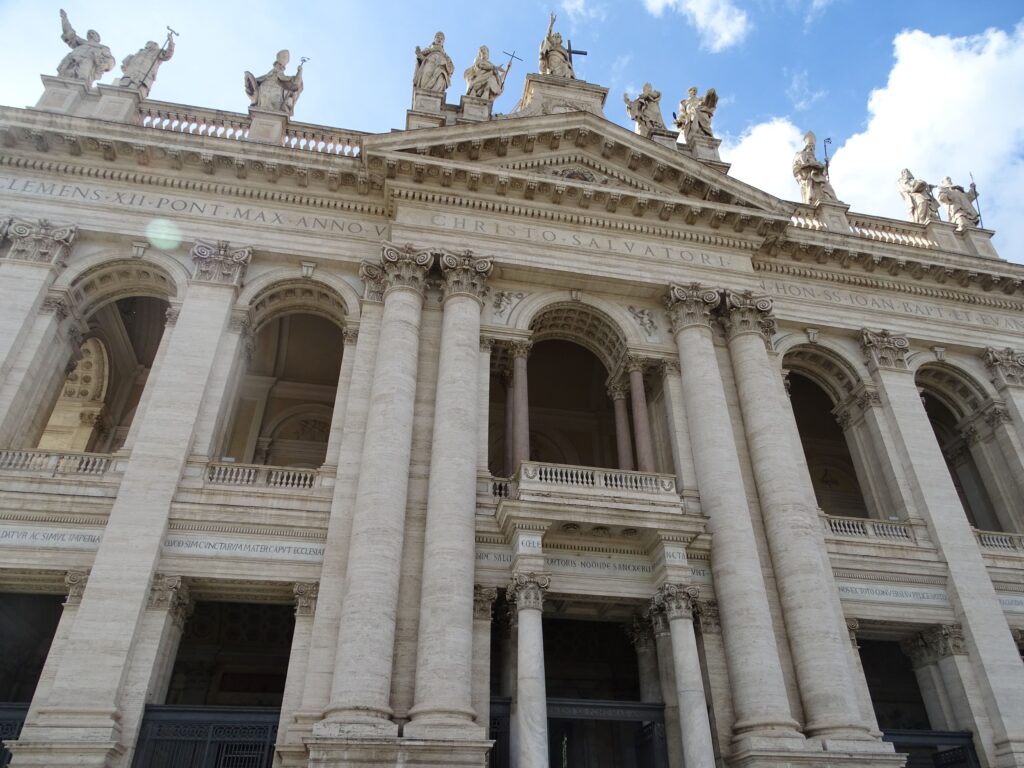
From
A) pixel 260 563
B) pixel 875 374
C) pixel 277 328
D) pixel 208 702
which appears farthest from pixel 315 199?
pixel 875 374

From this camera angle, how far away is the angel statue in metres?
22.9

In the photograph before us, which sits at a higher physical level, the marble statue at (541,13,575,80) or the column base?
the marble statue at (541,13,575,80)

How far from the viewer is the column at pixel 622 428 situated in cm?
1734

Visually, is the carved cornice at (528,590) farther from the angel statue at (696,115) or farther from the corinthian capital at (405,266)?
the angel statue at (696,115)

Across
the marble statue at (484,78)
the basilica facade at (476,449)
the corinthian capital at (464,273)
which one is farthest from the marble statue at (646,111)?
the corinthian capital at (464,273)

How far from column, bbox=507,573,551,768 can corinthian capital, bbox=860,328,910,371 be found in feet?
38.4

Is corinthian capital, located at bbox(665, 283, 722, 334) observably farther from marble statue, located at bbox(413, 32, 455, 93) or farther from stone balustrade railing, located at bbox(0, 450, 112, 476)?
stone balustrade railing, located at bbox(0, 450, 112, 476)

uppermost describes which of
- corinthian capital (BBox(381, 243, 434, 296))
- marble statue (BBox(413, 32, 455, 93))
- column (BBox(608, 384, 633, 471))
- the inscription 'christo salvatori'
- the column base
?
marble statue (BBox(413, 32, 455, 93))

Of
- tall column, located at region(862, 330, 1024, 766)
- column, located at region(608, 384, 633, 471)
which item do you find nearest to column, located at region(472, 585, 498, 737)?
column, located at region(608, 384, 633, 471)

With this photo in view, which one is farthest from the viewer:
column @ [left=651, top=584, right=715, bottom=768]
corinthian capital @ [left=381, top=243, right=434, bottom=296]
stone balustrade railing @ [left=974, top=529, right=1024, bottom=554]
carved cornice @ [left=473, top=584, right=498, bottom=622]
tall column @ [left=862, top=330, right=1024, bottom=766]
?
stone balustrade railing @ [left=974, top=529, right=1024, bottom=554]

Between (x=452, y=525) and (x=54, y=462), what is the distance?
26.1ft

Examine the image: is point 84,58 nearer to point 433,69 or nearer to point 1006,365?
point 433,69

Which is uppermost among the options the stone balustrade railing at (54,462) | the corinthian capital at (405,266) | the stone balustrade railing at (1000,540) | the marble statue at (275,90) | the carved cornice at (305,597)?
the marble statue at (275,90)

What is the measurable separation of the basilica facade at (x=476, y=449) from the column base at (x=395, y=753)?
0.04 metres
